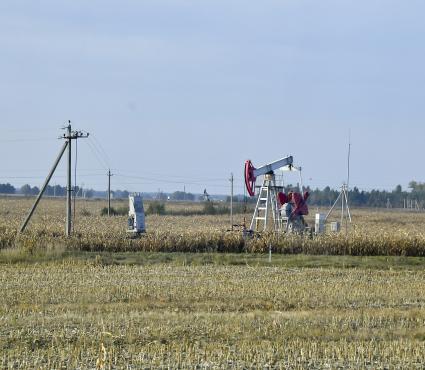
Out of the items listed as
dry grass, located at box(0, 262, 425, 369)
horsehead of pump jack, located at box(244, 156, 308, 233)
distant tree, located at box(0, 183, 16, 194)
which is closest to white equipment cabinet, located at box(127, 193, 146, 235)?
horsehead of pump jack, located at box(244, 156, 308, 233)

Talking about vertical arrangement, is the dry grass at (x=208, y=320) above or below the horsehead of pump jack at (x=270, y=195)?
below

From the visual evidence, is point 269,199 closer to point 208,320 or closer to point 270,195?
point 270,195

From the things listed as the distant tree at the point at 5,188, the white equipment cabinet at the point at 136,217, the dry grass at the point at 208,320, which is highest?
the distant tree at the point at 5,188

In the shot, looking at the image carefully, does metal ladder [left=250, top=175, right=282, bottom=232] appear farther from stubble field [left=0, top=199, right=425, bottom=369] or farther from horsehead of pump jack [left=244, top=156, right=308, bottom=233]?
stubble field [left=0, top=199, right=425, bottom=369]

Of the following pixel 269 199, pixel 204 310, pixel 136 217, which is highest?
pixel 269 199

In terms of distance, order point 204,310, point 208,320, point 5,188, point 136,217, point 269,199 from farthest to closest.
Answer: point 5,188, point 269,199, point 136,217, point 204,310, point 208,320

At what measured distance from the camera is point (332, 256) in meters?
31.2

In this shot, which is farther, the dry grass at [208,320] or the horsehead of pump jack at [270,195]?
the horsehead of pump jack at [270,195]

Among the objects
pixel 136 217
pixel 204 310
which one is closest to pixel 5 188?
pixel 136 217

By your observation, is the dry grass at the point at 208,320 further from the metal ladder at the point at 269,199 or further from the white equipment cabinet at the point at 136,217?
the metal ladder at the point at 269,199

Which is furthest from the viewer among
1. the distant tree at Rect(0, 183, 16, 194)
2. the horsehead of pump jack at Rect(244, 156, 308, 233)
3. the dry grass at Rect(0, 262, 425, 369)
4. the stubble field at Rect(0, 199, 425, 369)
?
the distant tree at Rect(0, 183, 16, 194)

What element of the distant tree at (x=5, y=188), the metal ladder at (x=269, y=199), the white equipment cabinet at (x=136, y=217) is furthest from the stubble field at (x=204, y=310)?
the distant tree at (x=5, y=188)

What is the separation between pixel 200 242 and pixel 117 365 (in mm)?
20496

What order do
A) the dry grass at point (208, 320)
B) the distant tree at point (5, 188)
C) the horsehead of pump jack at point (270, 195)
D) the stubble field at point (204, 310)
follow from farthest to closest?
the distant tree at point (5, 188)
the horsehead of pump jack at point (270, 195)
the stubble field at point (204, 310)
the dry grass at point (208, 320)
